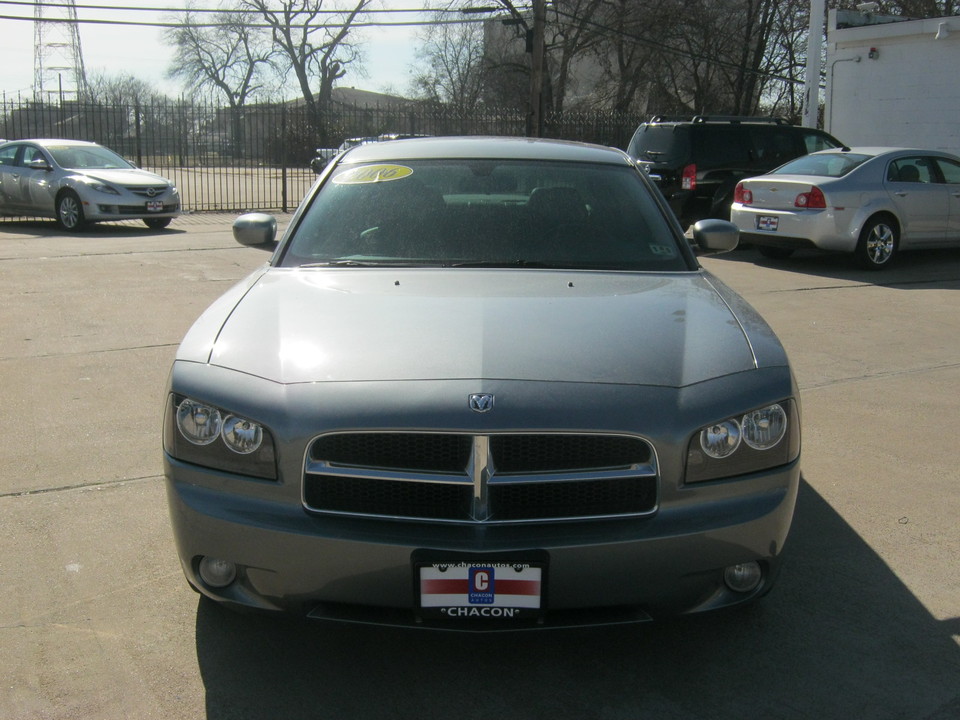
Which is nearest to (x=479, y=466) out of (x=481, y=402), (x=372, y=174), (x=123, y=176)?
(x=481, y=402)

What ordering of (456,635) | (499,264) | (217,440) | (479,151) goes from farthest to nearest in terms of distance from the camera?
(479,151) → (499,264) → (456,635) → (217,440)

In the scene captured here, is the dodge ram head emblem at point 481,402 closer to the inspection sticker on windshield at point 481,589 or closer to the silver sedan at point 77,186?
the inspection sticker on windshield at point 481,589

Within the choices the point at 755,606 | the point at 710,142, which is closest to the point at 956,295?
the point at 710,142

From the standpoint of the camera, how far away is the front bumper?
8.83 ft

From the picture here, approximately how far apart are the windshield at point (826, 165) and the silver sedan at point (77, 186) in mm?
9758

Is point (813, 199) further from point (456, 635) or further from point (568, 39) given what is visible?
point (568, 39)

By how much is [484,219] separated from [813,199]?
29.0ft

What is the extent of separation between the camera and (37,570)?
3.72 meters

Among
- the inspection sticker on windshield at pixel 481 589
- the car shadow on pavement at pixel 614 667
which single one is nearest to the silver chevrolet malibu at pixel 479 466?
the inspection sticker on windshield at pixel 481 589

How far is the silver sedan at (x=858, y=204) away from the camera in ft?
39.4

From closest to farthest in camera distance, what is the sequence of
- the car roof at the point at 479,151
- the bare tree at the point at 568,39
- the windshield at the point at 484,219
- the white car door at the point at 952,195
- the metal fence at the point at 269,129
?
the windshield at the point at 484,219 → the car roof at the point at 479,151 → the white car door at the point at 952,195 → the metal fence at the point at 269,129 → the bare tree at the point at 568,39

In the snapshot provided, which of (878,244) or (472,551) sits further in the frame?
(878,244)

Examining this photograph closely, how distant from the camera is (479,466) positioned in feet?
8.92

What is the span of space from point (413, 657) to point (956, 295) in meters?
9.23
